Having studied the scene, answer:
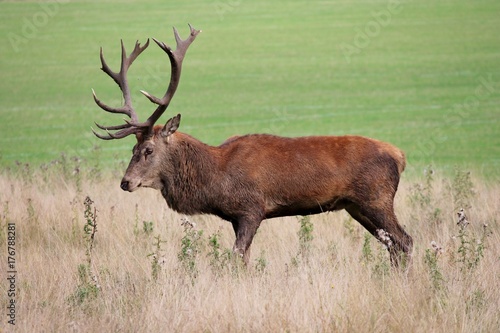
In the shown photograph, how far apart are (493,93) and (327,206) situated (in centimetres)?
1715

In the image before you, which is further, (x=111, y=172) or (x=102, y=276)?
(x=111, y=172)

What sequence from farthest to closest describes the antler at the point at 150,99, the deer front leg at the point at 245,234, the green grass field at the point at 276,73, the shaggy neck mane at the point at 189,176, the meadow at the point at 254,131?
1. the green grass field at the point at 276,73
2. the shaggy neck mane at the point at 189,176
3. the antler at the point at 150,99
4. the deer front leg at the point at 245,234
5. the meadow at the point at 254,131

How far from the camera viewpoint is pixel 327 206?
361 inches

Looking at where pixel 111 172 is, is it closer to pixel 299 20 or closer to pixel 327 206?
pixel 327 206

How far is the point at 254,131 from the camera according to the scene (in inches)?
807

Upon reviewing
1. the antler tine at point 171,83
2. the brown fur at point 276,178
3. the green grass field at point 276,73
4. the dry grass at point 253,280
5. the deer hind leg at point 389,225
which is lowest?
the dry grass at point 253,280

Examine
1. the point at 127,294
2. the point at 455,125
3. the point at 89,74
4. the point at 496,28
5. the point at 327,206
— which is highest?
the point at 496,28

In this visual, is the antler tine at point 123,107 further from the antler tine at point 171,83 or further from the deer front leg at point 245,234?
the deer front leg at point 245,234

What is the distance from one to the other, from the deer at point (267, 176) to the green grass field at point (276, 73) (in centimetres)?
664

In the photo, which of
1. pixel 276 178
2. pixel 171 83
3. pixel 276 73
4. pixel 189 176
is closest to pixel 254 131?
pixel 276 73

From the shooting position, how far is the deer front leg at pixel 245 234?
8828 millimetres

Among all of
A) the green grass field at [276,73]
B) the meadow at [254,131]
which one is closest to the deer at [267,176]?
the meadow at [254,131]

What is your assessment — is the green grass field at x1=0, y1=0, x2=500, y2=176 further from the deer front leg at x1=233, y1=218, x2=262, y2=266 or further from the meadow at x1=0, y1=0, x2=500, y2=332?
the deer front leg at x1=233, y1=218, x2=262, y2=266

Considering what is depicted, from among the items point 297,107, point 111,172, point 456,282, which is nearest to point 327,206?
point 456,282
